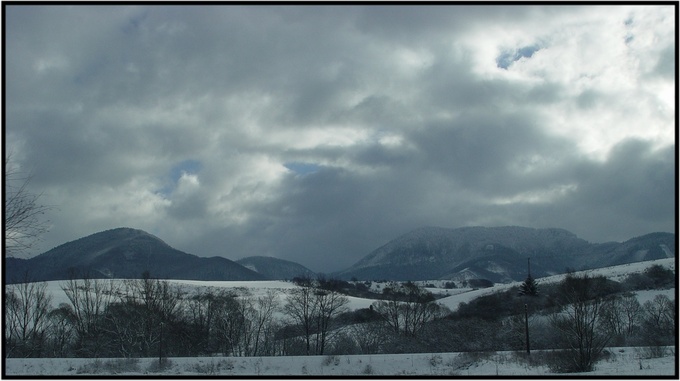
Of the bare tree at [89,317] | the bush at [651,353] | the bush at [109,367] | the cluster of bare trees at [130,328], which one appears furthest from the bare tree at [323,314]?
the bush at [651,353]

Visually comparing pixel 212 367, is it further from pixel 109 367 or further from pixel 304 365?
pixel 109 367

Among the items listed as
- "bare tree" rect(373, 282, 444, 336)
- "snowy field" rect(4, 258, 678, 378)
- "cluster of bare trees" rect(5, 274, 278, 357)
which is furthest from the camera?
"bare tree" rect(373, 282, 444, 336)

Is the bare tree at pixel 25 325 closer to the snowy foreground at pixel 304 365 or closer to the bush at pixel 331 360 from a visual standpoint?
the snowy foreground at pixel 304 365

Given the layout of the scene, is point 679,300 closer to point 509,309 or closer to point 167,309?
point 167,309

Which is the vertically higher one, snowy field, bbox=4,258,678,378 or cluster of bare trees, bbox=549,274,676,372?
cluster of bare trees, bbox=549,274,676,372

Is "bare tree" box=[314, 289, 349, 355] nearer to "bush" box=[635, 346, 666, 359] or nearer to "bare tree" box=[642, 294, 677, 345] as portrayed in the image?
"bare tree" box=[642, 294, 677, 345]

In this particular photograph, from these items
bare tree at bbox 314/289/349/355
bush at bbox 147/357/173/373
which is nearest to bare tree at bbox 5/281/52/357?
bush at bbox 147/357/173/373

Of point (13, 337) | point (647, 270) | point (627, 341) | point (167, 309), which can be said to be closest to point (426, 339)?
point (627, 341)

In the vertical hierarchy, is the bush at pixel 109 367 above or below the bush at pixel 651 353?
below
